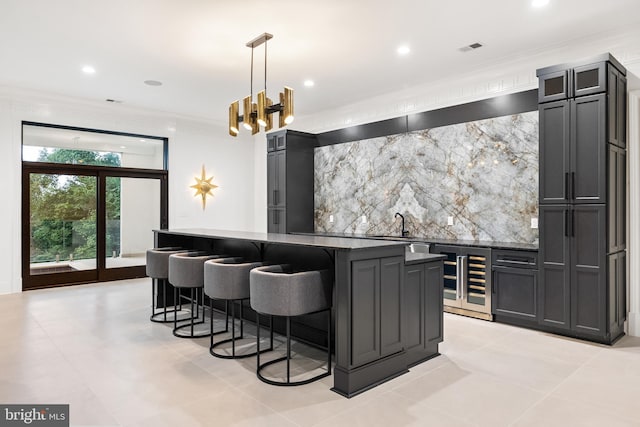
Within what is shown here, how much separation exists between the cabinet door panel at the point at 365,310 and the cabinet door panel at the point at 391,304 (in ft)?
0.18

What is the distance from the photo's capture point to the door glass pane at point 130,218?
7350 millimetres

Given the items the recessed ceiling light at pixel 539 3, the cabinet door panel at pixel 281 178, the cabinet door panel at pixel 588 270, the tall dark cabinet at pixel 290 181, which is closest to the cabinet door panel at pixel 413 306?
the cabinet door panel at pixel 588 270

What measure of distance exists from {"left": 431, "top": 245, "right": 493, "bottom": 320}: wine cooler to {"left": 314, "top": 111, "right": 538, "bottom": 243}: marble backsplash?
62 cm

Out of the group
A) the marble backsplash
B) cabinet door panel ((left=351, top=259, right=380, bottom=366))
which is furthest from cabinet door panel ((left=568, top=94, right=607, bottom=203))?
cabinet door panel ((left=351, top=259, right=380, bottom=366))

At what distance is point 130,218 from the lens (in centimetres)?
755

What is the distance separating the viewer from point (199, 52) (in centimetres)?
484

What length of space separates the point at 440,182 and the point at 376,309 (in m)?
3.32

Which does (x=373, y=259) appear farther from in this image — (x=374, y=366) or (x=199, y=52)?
(x=199, y=52)

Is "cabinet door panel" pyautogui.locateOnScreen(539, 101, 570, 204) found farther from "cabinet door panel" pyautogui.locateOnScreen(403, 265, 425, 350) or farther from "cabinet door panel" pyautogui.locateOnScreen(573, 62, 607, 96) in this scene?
"cabinet door panel" pyautogui.locateOnScreen(403, 265, 425, 350)

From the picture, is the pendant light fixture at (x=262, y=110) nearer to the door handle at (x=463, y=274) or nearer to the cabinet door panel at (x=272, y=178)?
the door handle at (x=463, y=274)

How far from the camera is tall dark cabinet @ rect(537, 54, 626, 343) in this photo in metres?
3.82

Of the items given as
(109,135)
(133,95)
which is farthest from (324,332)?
(109,135)

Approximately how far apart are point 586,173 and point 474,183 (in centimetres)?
159

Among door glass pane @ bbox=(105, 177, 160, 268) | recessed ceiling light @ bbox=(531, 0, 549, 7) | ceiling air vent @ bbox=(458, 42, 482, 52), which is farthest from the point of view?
door glass pane @ bbox=(105, 177, 160, 268)
